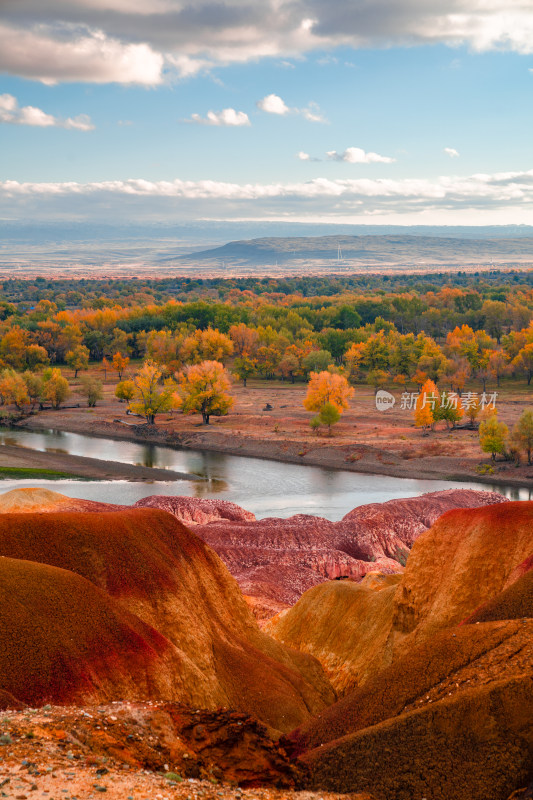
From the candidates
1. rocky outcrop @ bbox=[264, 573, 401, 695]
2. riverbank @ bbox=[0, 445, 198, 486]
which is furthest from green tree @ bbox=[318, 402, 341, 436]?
rocky outcrop @ bbox=[264, 573, 401, 695]

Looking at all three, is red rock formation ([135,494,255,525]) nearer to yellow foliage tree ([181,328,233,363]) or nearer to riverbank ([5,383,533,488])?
riverbank ([5,383,533,488])

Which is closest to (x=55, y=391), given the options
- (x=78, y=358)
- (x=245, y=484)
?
(x=78, y=358)

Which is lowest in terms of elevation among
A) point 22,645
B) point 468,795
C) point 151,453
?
point 151,453

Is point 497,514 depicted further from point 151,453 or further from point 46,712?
point 151,453

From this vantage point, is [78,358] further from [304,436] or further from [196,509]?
[196,509]

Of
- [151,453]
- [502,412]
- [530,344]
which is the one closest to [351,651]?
[151,453]

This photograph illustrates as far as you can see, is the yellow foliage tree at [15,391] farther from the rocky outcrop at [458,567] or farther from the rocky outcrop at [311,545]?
the rocky outcrop at [458,567]

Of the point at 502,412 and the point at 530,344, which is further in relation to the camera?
the point at 530,344
